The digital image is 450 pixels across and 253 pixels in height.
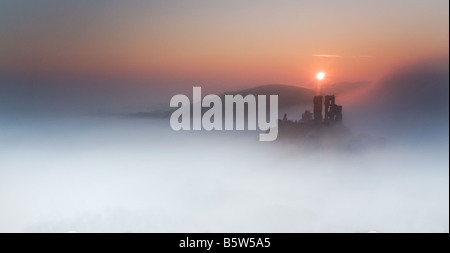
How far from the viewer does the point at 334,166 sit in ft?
6.09

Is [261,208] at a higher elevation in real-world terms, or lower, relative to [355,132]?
lower

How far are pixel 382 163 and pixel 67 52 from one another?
95cm

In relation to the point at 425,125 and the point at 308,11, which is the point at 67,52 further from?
the point at 425,125

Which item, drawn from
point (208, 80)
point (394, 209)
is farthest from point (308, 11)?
point (394, 209)

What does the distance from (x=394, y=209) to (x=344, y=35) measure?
51 cm

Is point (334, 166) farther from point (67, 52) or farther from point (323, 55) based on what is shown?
point (67, 52)

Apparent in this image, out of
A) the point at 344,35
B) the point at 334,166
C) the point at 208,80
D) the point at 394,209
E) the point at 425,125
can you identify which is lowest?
the point at 394,209

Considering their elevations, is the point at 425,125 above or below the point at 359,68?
below

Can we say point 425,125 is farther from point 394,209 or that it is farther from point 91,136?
point 91,136

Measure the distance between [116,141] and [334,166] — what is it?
0.62m

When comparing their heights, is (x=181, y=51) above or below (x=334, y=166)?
above

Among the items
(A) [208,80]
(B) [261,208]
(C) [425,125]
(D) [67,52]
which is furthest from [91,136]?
(C) [425,125]

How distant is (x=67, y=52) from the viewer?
73.7 inches

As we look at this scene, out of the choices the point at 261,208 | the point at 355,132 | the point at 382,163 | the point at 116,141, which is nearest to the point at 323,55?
the point at 355,132
